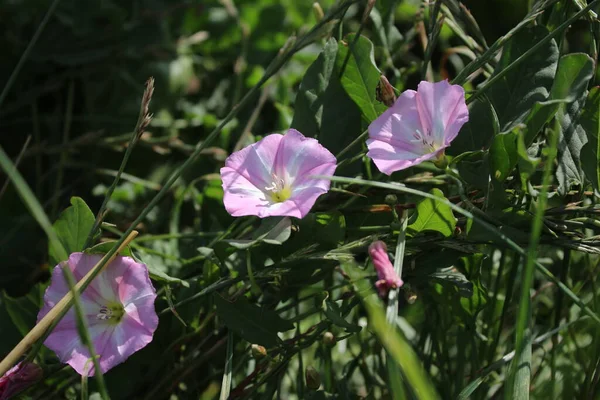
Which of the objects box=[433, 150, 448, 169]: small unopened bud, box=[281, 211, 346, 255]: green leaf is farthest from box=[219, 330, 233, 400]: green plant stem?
box=[433, 150, 448, 169]: small unopened bud

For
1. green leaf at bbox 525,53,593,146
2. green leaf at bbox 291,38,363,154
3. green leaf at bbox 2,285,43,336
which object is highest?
green leaf at bbox 525,53,593,146

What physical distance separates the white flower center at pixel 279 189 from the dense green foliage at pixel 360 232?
2.2 inches

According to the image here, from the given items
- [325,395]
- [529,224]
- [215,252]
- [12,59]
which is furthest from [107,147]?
[529,224]

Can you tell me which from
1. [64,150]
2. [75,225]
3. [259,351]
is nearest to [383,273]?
[259,351]

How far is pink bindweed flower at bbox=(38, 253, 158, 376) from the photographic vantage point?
0.88 metres

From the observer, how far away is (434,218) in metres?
0.85

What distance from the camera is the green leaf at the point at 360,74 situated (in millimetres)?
945

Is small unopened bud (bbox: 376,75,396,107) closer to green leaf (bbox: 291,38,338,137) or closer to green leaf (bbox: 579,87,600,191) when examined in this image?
green leaf (bbox: 291,38,338,137)

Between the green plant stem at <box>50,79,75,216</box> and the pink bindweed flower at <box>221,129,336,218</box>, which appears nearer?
the pink bindweed flower at <box>221,129,336,218</box>

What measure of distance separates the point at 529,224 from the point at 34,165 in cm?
105

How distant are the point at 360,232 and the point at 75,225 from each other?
1.23 ft

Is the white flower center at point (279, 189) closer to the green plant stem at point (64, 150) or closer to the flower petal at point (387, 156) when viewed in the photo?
the flower petal at point (387, 156)

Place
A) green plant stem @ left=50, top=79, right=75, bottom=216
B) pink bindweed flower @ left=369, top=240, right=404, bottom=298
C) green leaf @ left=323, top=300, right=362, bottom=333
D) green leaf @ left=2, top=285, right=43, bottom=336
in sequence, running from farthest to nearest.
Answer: green plant stem @ left=50, top=79, right=75, bottom=216 → green leaf @ left=2, top=285, right=43, bottom=336 → green leaf @ left=323, top=300, right=362, bottom=333 → pink bindweed flower @ left=369, top=240, right=404, bottom=298

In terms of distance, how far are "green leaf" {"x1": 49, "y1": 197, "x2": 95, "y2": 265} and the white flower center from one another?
0.77 ft
